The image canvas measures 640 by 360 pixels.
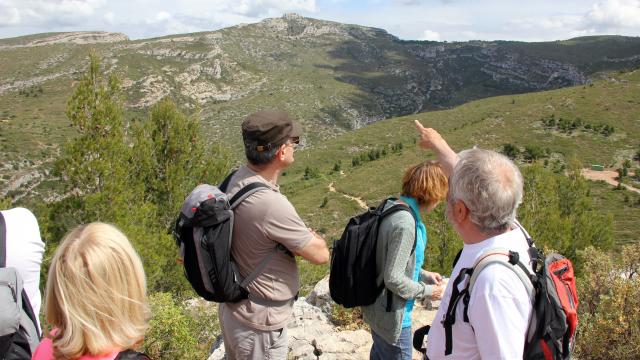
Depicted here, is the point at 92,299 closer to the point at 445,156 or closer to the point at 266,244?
the point at 266,244

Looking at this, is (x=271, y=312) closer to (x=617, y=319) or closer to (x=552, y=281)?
(x=552, y=281)

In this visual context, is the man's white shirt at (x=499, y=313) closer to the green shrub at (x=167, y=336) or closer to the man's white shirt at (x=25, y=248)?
the man's white shirt at (x=25, y=248)

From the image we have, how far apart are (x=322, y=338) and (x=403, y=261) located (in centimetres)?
286

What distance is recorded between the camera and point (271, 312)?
9.39 ft

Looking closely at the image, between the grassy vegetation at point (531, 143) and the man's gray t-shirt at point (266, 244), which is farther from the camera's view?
the grassy vegetation at point (531, 143)

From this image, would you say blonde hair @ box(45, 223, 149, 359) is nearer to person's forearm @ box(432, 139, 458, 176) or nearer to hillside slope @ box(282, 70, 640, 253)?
person's forearm @ box(432, 139, 458, 176)

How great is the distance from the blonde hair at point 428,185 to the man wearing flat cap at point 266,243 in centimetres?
80

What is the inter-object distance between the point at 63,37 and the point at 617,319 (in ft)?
667

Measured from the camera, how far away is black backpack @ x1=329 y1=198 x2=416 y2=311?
309 cm

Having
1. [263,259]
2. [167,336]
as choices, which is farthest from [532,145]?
[263,259]

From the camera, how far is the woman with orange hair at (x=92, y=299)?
5.66 ft

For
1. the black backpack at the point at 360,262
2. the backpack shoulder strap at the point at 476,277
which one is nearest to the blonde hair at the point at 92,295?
the backpack shoulder strap at the point at 476,277

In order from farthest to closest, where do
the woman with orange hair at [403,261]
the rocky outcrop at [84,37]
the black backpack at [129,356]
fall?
the rocky outcrop at [84,37], the woman with orange hair at [403,261], the black backpack at [129,356]

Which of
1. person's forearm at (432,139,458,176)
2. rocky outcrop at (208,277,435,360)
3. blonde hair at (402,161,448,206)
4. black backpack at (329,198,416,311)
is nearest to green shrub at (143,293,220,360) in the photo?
rocky outcrop at (208,277,435,360)
